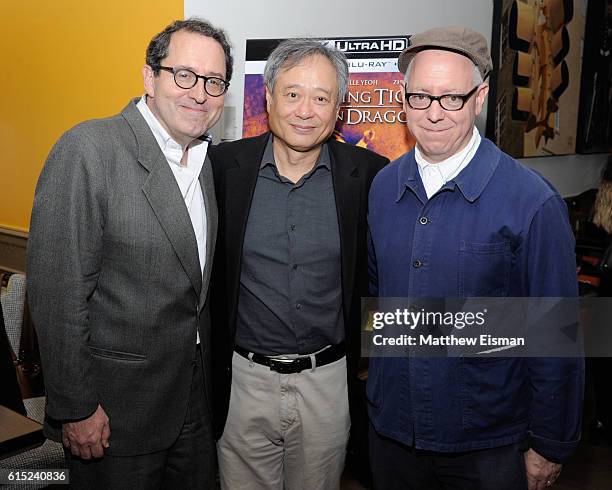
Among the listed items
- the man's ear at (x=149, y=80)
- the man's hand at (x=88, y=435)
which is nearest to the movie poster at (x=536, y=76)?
the man's ear at (x=149, y=80)

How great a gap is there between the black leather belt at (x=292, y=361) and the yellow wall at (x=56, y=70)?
1.66 metres

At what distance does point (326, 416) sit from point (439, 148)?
3.17ft

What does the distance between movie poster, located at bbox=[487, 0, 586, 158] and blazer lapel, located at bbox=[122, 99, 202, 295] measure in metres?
2.75

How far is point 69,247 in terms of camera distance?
1.52 m

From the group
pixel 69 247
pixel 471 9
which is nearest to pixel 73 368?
pixel 69 247

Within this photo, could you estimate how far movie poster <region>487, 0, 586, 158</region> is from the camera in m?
3.88

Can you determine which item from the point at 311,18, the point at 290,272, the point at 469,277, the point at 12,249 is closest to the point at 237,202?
the point at 290,272

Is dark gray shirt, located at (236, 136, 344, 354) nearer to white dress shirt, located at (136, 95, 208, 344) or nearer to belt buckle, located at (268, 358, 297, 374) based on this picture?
belt buckle, located at (268, 358, 297, 374)

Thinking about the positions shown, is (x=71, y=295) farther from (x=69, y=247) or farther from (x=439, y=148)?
(x=439, y=148)

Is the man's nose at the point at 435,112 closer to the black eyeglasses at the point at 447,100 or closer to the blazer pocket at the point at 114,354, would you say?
the black eyeglasses at the point at 447,100

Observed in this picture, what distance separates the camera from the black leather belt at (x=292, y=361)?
1.93 meters

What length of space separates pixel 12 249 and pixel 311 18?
2556 millimetres

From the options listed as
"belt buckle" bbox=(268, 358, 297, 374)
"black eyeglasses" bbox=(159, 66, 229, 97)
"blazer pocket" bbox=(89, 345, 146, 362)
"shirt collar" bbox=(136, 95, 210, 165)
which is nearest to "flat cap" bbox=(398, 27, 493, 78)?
"black eyeglasses" bbox=(159, 66, 229, 97)

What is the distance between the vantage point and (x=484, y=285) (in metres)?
1.56
